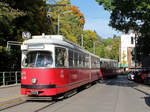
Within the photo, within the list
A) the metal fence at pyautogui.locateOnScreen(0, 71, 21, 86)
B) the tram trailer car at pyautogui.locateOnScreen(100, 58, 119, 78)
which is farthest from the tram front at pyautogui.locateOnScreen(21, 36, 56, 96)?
the tram trailer car at pyautogui.locateOnScreen(100, 58, 119, 78)

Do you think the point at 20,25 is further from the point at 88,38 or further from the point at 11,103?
the point at 88,38

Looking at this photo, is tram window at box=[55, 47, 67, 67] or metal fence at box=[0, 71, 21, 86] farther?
metal fence at box=[0, 71, 21, 86]

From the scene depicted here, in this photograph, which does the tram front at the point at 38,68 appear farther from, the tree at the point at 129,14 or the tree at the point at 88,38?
the tree at the point at 88,38

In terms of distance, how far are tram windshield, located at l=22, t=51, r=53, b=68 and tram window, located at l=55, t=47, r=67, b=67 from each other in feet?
1.28

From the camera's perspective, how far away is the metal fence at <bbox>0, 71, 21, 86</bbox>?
67.6 ft

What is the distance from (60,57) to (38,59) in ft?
3.71

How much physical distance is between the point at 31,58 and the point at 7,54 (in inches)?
424

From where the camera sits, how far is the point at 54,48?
40.4 feet

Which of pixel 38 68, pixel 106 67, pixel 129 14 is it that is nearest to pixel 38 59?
pixel 38 68

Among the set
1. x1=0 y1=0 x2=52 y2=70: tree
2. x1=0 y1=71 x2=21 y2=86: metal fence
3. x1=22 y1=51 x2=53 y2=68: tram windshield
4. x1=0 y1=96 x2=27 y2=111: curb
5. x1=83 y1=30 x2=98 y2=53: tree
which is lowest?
x1=0 y1=96 x2=27 y2=111: curb

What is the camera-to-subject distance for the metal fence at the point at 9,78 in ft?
67.6

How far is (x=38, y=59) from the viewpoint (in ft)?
40.0

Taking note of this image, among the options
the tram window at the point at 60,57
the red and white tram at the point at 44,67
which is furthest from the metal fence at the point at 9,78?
the tram window at the point at 60,57

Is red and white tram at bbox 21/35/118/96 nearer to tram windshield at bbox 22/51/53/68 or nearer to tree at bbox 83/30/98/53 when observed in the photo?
tram windshield at bbox 22/51/53/68
